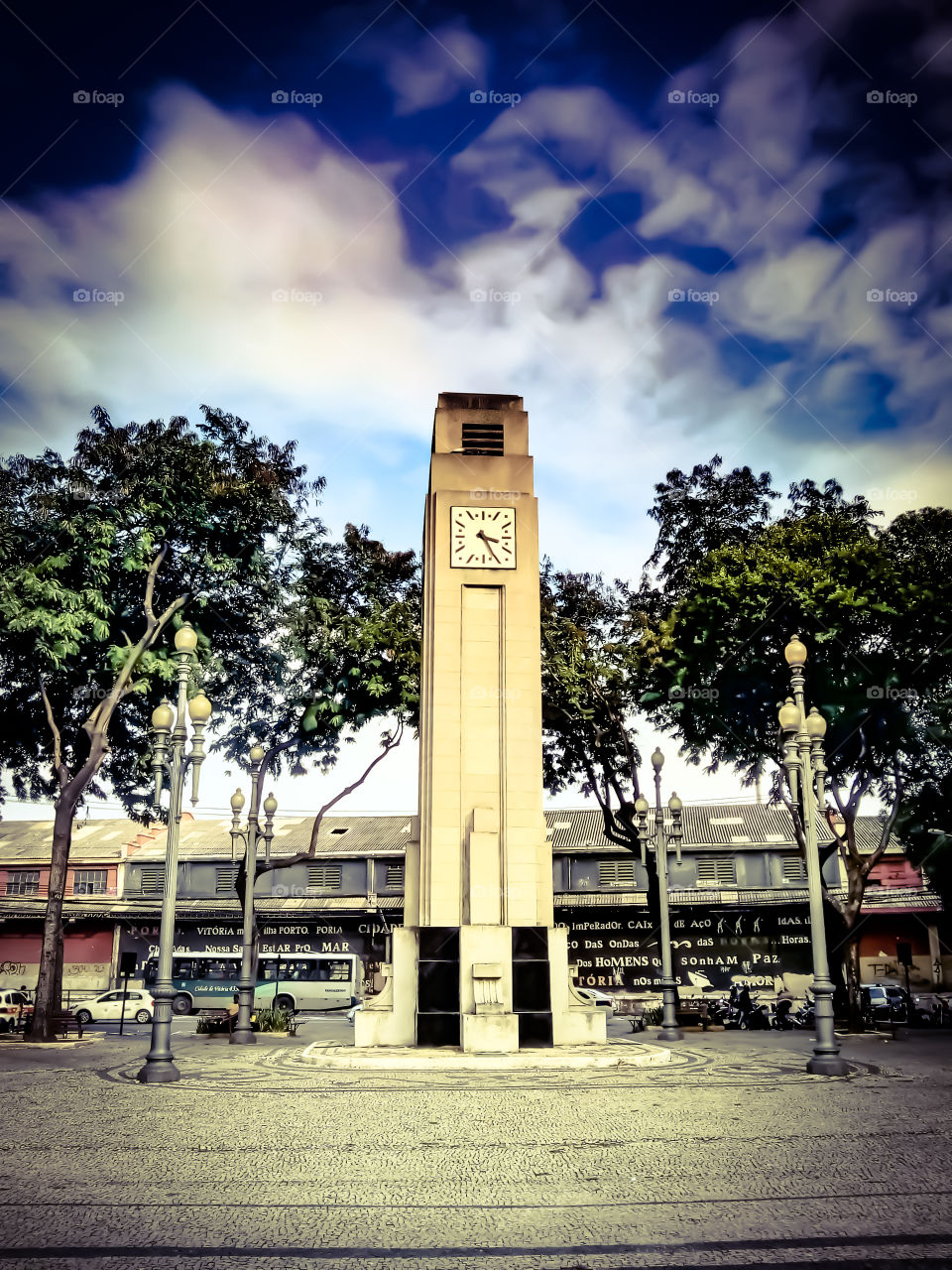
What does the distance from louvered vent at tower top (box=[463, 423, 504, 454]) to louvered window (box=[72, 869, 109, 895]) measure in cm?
3560

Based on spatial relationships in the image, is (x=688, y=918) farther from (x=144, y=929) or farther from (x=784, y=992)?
(x=144, y=929)

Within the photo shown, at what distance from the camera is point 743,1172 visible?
8.15m

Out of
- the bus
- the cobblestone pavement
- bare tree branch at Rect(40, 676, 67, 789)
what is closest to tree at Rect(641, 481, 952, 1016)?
the cobblestone pavement

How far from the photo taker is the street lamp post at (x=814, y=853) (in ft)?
52.6

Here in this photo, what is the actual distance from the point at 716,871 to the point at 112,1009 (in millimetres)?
27315

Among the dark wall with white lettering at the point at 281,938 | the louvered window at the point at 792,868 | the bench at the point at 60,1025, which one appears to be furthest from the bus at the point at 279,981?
the louvered window at the point at 792,868

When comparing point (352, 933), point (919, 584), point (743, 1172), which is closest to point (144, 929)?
point (352, 933)

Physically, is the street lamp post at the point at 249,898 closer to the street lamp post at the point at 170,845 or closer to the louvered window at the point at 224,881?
the street lamp post at the point at 170,845

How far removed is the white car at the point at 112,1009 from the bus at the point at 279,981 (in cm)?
210

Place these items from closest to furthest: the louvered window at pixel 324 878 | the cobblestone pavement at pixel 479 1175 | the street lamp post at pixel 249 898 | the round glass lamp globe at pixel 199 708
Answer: the cobblestone pavement at pixel 479 1175 < the round glass lamp globe at pixel 199 708 < the street lamp post at pixel 249 898 < the louvered window at pixel 324 878

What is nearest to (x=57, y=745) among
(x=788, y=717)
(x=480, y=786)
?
(x=480, y=786)

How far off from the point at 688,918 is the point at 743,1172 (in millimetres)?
40359

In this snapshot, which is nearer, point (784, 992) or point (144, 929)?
point (784, 992)

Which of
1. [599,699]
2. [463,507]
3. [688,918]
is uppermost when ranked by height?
[463,507]
